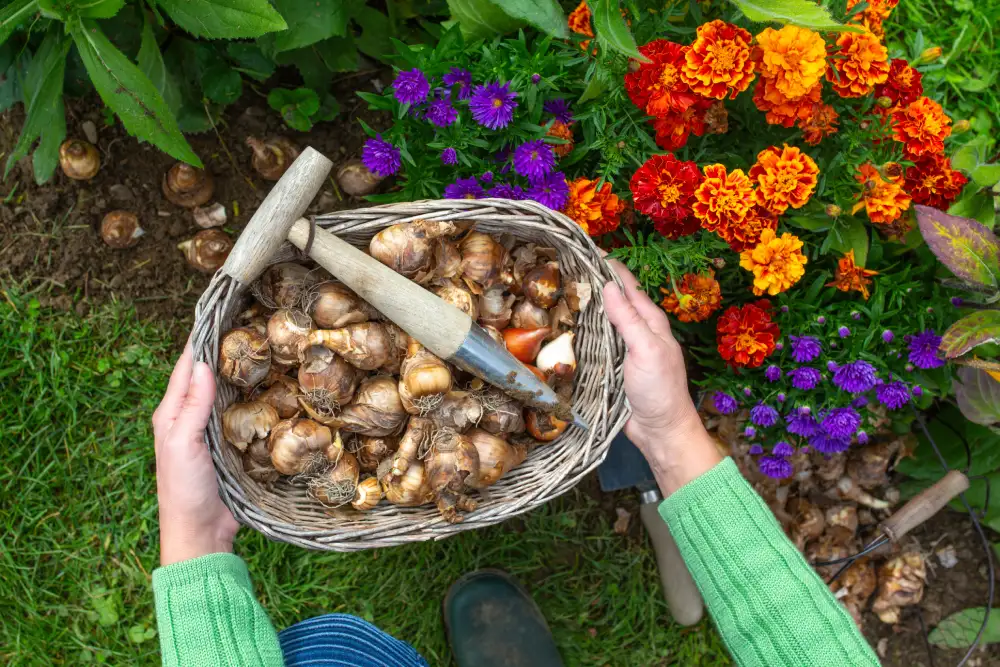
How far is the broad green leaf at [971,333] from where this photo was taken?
160 cm

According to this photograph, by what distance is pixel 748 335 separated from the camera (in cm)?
181

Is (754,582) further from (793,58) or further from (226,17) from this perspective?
(226,17)

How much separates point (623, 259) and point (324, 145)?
1094mm

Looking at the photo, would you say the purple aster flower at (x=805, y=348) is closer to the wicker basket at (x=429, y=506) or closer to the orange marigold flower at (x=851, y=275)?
the orange marigold flower at (x=851, y=275)

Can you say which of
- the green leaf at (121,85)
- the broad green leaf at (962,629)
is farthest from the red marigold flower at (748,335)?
the broad green leaf at (962,629)

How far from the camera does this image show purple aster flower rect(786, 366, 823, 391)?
1.82 metres

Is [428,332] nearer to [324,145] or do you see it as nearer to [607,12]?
[607,12]

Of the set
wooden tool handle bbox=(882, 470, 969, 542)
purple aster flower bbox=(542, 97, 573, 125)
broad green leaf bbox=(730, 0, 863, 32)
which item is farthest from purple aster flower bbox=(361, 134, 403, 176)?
wooden tool handle bbox=(882, 470, 969, 542)

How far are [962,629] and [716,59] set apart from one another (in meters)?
2.21

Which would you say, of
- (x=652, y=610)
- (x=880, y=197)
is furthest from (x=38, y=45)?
(x=652, y=610)

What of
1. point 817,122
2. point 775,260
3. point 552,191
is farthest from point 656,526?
point 817,122

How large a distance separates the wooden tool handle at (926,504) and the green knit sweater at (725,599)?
0.88m

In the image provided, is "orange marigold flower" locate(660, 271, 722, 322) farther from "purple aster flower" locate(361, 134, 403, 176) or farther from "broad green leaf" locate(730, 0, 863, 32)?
"purple aster flower" locate(361, 134, 403, 176)

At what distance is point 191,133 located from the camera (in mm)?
2324
